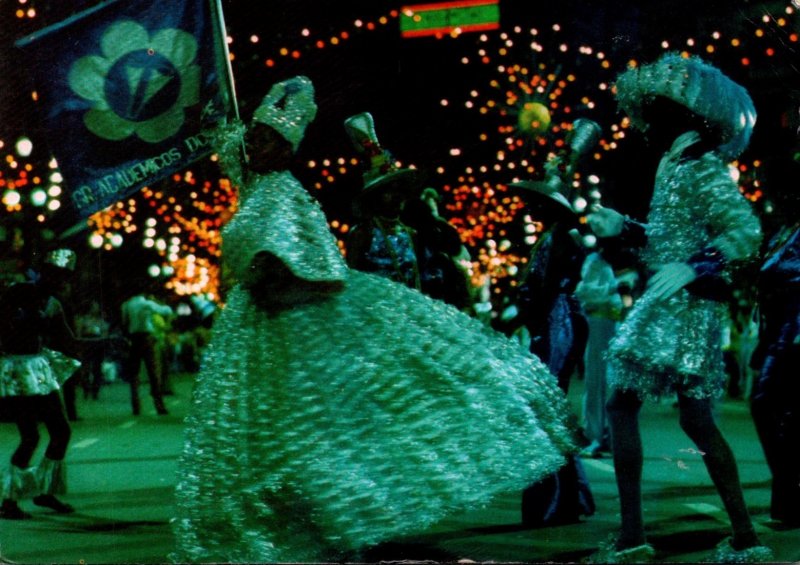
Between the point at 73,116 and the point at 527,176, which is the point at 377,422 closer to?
the point at 73,116

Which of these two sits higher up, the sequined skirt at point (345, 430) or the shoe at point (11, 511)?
the sequined skirt at point (345, 430)

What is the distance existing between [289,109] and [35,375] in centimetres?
275

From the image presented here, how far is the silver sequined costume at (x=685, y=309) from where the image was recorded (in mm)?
4188

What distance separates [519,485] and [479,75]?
3.48 m

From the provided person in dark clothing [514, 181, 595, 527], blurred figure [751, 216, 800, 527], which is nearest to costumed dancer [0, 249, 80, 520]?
→ person in dark clothing [514, 181, 595, 527]

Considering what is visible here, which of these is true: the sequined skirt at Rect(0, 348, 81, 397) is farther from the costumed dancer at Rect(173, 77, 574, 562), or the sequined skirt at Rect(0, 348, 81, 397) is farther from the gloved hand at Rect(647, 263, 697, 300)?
the gloved hand at Rect(647, 263, 697, 300)

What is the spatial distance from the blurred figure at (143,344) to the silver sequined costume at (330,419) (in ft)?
28.2

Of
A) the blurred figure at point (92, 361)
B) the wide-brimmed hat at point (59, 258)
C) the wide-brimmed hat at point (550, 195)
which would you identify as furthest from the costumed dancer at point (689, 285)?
the blurred figure at point (92, 361)

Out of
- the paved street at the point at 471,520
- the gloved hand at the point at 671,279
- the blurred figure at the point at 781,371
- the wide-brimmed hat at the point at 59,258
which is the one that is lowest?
the paved street at the point at 471,520

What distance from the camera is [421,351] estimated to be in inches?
172

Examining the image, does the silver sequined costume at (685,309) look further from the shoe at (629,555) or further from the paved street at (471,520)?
the paved street at (471,520)

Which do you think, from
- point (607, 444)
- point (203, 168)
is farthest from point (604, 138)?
point (203, 168)

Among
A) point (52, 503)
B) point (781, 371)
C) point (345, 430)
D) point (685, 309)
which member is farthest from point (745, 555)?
point (52, 503)

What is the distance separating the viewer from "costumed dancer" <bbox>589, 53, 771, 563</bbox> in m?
4.20
